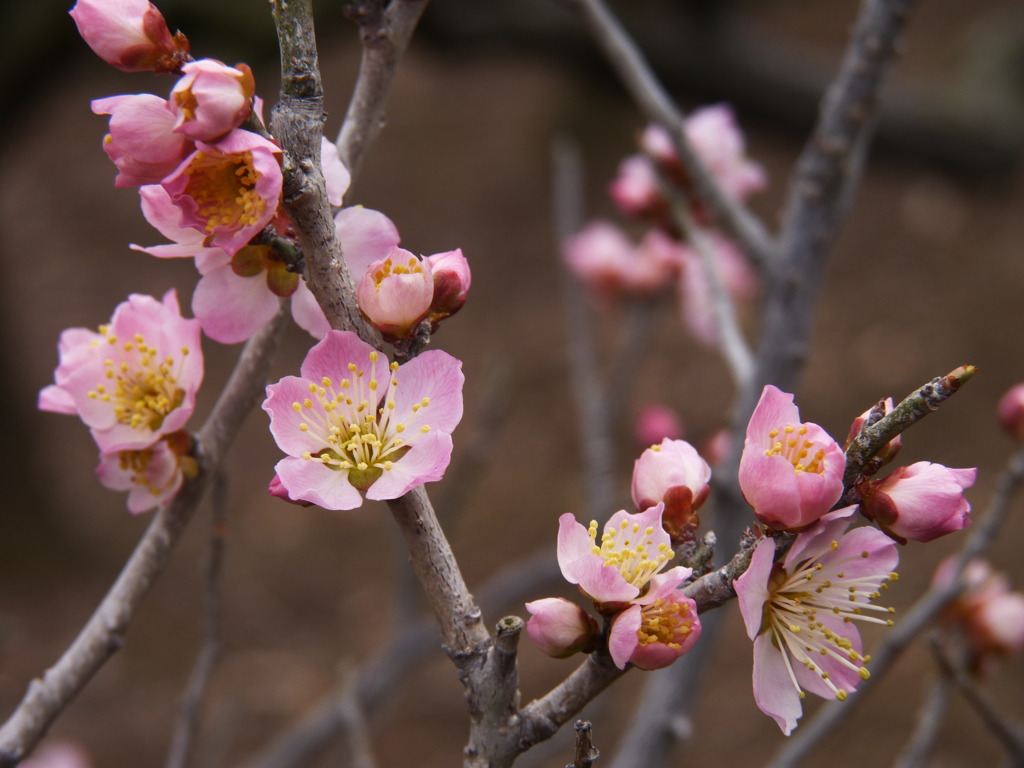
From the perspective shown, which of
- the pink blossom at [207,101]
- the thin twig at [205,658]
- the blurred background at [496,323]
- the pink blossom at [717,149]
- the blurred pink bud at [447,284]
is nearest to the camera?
the pink blossom at [207,101]

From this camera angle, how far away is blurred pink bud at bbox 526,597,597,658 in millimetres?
602

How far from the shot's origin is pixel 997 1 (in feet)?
19.3

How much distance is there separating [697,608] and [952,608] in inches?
34.4

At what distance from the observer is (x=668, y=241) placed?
5.75 ft

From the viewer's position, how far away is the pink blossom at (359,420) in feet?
1.93

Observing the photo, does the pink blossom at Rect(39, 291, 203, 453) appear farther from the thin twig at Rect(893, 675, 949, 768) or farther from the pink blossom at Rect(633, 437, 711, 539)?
the thin twig at Rect(893, 675, 949, 768)

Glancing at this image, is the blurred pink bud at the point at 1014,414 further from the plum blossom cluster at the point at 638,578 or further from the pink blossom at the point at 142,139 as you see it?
the pink blossom at the point at 142,139

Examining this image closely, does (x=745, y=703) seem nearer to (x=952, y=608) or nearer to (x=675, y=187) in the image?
(x=952, y=608)

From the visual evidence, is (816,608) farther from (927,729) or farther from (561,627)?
(927,729)

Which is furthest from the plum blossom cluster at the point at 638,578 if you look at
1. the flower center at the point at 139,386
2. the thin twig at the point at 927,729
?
the thin twig at the point at 927,729

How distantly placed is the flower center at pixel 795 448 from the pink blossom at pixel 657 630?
0.37 ft

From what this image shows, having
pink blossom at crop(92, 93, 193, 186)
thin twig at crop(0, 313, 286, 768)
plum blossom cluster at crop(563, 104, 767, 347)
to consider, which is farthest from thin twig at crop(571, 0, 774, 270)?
pink blossom at crop(92, 93, 193, 186)

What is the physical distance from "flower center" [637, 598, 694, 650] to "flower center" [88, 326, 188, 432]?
0.42 m

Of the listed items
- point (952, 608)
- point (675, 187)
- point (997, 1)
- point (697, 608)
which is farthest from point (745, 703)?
point (997, 1)
